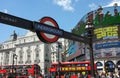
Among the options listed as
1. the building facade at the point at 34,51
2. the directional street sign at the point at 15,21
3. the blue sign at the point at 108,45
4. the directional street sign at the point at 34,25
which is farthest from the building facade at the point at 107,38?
the directional street sign at the point at 15,21

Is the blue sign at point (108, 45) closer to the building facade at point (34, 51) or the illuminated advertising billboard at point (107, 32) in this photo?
the illuminated advertising billboard at point (107, 32)

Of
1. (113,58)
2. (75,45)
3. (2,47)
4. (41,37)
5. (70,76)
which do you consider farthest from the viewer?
(2,47)

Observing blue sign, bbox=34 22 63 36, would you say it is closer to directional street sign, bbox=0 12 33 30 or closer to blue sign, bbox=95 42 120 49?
directional street sign, bbox=0 12 33 30

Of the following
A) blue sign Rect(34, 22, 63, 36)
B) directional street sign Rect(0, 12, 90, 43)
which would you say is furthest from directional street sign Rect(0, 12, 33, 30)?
blue sign Rect(34, 22, 63, 36)

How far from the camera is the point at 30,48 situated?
127000 mm

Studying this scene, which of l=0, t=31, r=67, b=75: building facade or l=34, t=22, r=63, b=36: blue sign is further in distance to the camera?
l=0, t=31, r=67, b=75: building facade

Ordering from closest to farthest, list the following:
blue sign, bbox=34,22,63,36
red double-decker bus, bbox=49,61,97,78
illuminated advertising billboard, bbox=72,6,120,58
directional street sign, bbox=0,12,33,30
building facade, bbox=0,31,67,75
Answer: directional street sign, bbox=0,12,33,30 → blue sign, bbox=34,22,63,36 → red double-decker bus, bbox=49,61,97,78 → illuminated advertising billboard, bbox=72,6,120,58 → building facade, bbox=0,31,67,75

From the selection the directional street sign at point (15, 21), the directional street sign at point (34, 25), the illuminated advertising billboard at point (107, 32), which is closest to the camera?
the directional street sign at point (15, 21)

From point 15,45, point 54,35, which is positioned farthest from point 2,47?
point 54,35

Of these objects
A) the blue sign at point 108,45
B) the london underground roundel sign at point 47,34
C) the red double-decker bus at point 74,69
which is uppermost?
the blue sign at point 108,45

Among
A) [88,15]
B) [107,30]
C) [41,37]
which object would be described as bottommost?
[41,37]

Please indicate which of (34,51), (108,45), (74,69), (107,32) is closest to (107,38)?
(107,32)

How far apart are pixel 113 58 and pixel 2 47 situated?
8660cm

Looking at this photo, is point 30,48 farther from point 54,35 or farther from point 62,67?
point 54,35
